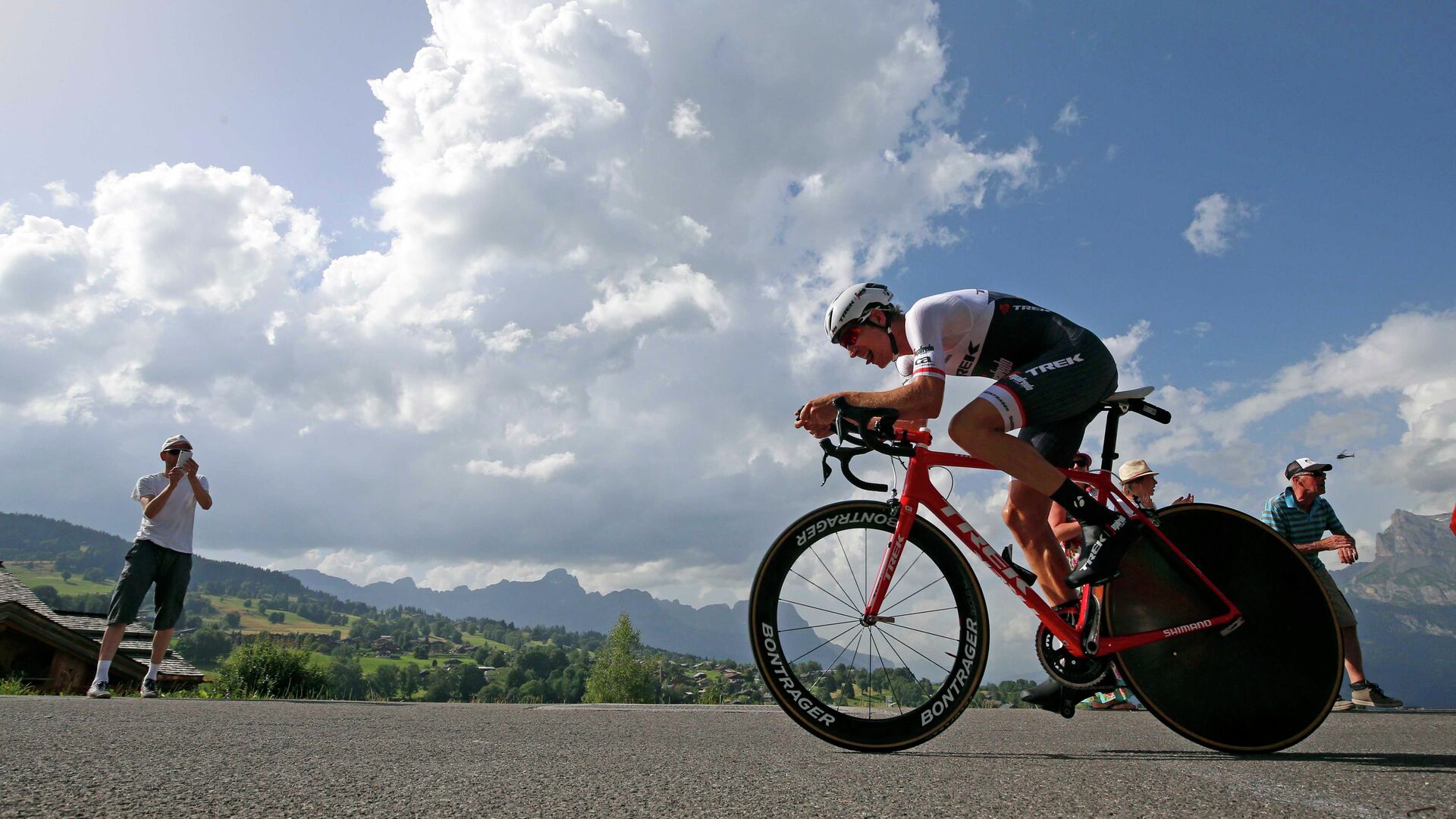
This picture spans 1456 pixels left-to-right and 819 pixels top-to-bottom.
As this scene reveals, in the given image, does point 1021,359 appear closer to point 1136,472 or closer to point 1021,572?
point 1021,572

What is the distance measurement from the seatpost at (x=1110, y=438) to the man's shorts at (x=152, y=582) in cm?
844

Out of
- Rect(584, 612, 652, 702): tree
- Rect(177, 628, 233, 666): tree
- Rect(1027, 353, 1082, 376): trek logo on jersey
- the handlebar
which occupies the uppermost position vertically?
Rect(1027, 353, 1082, 376): trek logo on jersey

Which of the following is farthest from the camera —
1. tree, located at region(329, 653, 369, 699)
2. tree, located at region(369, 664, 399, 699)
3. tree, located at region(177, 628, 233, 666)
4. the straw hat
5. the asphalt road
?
tree, located at region(177, 628, 233, 666)

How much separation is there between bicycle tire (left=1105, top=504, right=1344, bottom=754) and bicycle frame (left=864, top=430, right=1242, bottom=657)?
4 centimetres

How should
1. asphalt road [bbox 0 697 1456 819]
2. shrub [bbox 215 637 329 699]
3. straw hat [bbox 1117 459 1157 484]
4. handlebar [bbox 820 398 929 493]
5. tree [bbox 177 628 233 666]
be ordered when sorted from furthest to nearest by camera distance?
A: tree [bbox 177 628 233 666], shrub [bbox 215 637 329 699], straw hat [bbox 1117 459 1157 484], handlebar [bbox 820 398 929 493], asphalt road [bbox 0 697 1456 819]

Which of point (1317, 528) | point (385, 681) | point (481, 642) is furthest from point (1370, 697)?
point (481, 642)

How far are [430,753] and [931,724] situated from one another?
7.03 feet

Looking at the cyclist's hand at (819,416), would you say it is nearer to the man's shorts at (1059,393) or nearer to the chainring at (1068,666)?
the man's shorts at (1059,393)

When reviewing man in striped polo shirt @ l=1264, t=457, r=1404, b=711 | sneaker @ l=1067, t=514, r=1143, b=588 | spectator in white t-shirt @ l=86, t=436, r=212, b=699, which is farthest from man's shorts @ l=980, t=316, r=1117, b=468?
spectator in white t-shirt @ l=86, t=436, r=212, b=699

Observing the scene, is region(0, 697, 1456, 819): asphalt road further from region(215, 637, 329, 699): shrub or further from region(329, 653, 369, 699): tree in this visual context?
region(329, 653, 369, 699): tree

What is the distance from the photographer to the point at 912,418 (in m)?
3.70

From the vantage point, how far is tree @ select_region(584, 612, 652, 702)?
5078cm

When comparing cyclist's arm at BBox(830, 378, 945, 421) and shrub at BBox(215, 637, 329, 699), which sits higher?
cyclist's arm at BBox(830, 378, 945, 421)

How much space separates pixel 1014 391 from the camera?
368 centimetres
